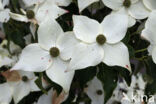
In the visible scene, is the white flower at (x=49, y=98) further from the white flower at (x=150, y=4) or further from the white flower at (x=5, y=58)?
the white flower at (x=150, y=4)

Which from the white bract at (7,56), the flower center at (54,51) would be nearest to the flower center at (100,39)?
the flower center at (54,51)

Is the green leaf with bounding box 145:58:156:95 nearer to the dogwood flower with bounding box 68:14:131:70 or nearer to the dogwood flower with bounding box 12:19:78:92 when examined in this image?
the dogwood flower with bounding box 68:14:131:70

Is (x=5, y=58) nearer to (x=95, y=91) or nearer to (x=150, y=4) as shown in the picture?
(x=95, y=91)

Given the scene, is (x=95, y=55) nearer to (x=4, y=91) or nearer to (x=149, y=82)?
(x=149, y=82)

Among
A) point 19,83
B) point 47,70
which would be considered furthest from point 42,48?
point 19,83

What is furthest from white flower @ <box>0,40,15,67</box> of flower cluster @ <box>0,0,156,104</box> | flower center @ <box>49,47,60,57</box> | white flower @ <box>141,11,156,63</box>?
white flower @ <box>141,11,156,63</box>

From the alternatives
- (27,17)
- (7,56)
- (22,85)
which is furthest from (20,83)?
(27,17)
